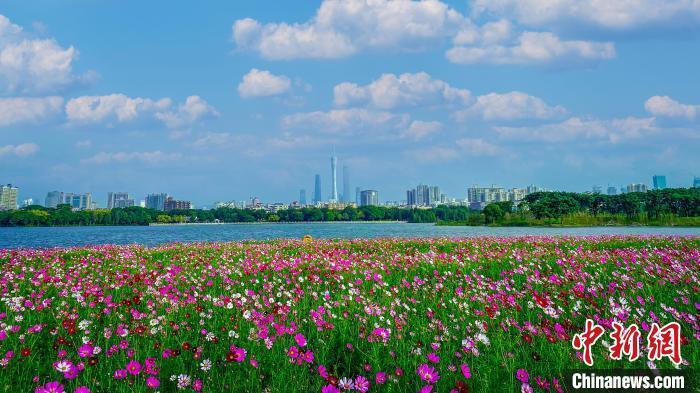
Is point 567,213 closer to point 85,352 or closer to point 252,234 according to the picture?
point 252,234

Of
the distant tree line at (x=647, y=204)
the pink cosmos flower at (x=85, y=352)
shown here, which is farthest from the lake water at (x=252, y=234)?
the pink cosmos flower at (x=85, y=352)

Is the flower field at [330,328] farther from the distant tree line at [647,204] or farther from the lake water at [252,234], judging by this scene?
the distant tree line at [647,204]

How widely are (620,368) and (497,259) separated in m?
6.26

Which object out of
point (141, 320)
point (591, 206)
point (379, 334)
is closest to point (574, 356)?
point (379, 334)

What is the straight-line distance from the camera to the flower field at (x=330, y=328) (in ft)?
10.4

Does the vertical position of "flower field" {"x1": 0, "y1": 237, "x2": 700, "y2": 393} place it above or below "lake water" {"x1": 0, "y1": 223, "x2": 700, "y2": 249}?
above

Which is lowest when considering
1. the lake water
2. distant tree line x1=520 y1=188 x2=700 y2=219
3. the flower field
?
the lake water

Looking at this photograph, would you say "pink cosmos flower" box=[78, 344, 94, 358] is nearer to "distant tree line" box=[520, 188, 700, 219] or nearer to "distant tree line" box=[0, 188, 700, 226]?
"distant tree line" box=[0, 188, 700, 226]

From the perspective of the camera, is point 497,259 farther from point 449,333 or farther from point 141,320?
point 141,320

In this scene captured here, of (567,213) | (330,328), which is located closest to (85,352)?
(330,328)

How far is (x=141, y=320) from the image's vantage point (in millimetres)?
4785

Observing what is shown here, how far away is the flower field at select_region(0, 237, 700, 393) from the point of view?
317 centimetres

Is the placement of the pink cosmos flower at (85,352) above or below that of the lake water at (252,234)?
above

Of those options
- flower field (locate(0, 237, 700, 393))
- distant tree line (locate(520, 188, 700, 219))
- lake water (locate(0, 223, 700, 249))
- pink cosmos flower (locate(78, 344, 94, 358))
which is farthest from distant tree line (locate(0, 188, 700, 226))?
pink cosmos flower (locate(78, 344, 94, 358))
